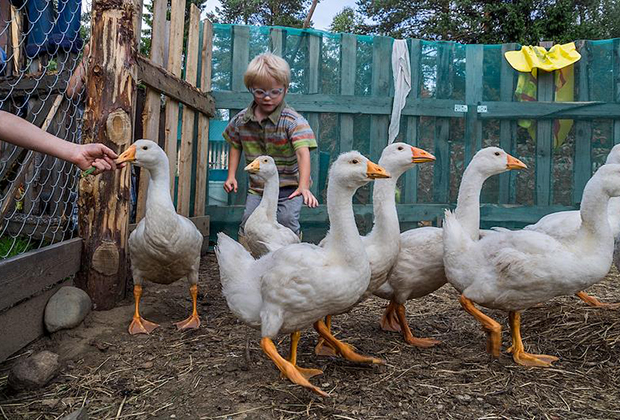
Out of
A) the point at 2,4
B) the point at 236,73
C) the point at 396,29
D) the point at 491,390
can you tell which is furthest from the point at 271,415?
the point at 396,29

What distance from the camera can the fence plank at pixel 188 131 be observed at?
520 cm

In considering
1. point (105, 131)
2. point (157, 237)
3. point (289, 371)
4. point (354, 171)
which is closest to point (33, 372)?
point (157, 237)

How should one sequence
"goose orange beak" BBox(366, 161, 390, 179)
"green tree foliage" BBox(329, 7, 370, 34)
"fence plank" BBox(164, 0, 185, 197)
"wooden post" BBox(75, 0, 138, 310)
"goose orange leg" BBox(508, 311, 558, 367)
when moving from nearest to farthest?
"goose orange beak" BBox(366, 161, 390, 179) → "goose orange leg" BBox(508, 311, 558, 367) → "wooden post" BBox(75, 0, 138, 310) → "fence plank" BBox(164, 0, 185, 197) → "green tree foliage" BBox(329, 7, 370, 34)

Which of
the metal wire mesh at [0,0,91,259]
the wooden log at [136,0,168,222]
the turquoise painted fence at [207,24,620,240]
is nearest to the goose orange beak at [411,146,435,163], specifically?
the wooden log at [136,0,168,222]

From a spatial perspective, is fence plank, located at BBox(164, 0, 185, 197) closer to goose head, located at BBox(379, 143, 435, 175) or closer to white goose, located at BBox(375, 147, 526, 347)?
goose head, located at BBox(379, 143, 435, 175)

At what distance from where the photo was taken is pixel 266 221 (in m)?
3.99

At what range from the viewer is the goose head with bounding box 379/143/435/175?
3.27m

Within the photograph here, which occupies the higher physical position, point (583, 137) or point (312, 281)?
point (583, 137)

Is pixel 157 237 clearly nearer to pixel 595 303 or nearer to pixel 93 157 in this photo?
pixel 93 157

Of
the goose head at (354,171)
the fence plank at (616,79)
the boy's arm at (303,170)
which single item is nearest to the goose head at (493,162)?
the goose head at (354,171)

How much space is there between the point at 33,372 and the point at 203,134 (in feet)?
12.8

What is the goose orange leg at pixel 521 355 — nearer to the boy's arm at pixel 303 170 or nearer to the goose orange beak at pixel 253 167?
the boy's arm at pixel 303 170

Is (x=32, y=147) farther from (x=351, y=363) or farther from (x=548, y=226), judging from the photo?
(x=548, y=226)

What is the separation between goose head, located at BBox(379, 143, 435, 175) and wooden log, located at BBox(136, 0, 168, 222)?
7.20 ft
